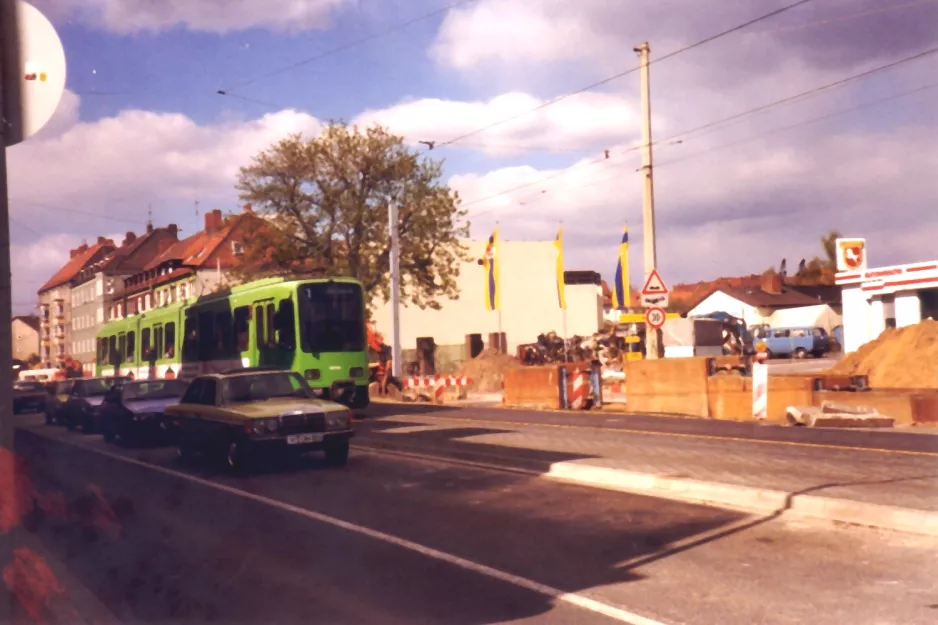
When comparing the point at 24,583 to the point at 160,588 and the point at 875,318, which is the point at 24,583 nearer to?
the point at 160,588

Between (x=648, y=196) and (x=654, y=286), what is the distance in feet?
12.5

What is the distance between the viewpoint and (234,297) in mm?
27547

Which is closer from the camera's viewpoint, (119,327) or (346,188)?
(119,327)

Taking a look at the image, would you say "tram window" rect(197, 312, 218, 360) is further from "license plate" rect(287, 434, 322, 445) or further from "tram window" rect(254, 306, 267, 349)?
"license plate" rect(287, 434, 322, 445)

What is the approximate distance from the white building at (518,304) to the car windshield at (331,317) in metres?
49.7

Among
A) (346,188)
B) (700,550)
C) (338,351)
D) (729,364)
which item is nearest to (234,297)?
(338,351)

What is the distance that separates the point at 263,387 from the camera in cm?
1575

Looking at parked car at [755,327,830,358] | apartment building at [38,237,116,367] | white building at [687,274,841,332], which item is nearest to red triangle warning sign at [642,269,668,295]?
parked car at [755,327,830,358]

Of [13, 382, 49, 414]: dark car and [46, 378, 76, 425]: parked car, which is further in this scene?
[13, 382, 49, 414]: dark car

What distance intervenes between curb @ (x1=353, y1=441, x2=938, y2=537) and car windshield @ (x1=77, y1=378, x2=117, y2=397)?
59.4ft

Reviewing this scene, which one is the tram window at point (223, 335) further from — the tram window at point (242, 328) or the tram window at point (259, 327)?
the tram window at point (259, 327)

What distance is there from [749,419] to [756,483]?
1062cm

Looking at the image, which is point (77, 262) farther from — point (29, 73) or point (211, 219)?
point (29, 73)

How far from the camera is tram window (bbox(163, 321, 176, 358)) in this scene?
31516mm
